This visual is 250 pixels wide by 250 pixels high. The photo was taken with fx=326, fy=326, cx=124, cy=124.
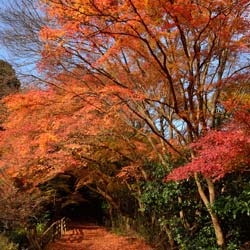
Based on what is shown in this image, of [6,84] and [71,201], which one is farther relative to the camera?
[71,201]

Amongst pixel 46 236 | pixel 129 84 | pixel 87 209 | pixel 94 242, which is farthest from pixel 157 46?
pixel 87 209

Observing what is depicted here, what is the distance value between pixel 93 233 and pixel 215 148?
8.54m

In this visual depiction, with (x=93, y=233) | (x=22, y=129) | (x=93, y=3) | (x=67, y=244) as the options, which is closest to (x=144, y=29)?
(x=93, y=3)

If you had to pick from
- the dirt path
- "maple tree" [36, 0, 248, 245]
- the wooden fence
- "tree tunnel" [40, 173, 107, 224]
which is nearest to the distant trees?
"maple tree" [36, 0, 248, 245]

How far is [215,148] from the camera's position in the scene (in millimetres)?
5449

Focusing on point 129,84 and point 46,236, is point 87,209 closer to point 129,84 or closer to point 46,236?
point 46,236

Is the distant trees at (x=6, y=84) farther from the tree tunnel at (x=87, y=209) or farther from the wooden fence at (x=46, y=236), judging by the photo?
the tree tunnel at (x=87, y=209)

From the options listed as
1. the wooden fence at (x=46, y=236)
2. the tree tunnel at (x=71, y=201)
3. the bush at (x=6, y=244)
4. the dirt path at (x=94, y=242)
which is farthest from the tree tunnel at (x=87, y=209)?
the bush at (x=6, y=244)

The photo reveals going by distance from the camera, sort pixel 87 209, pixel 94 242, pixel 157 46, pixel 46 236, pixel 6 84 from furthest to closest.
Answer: pixel 87 209
pixel 94 242
pixel 46 236
pixel 6 84
pixel 157 46

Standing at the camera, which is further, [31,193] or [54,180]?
[54,180]

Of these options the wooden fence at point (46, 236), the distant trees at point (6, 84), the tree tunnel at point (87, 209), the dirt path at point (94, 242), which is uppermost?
the distant trees at point (6, 84)

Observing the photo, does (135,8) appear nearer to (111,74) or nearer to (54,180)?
(111,74)

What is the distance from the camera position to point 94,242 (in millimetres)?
11305

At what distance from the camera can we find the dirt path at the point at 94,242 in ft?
34.0
